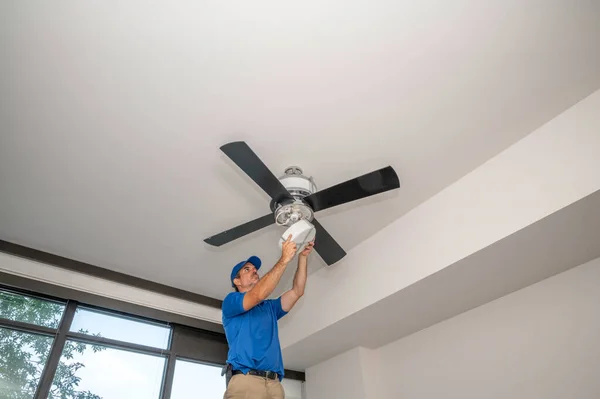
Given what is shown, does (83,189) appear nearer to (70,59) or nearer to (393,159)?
(70,59)

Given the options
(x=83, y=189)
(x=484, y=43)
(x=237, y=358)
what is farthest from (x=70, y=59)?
(x=484, y=43)

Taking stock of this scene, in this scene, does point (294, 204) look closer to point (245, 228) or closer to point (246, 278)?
point (245, 228)

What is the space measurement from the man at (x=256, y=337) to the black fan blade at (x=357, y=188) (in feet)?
0.88

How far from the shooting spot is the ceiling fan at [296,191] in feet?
6.41

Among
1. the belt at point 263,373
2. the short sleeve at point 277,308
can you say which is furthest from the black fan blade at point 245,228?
the belt at point 263,373

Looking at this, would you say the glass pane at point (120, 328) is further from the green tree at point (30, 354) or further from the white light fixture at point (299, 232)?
→ the white light fixture at point (299, 232)

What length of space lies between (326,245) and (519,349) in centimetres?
150

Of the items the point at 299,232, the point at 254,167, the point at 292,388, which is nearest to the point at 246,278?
the point at 299,232

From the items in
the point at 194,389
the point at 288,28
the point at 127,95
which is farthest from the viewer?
the point at 194,389

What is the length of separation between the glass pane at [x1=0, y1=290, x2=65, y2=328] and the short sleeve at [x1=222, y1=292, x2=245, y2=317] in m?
1.64

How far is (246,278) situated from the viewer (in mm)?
2512

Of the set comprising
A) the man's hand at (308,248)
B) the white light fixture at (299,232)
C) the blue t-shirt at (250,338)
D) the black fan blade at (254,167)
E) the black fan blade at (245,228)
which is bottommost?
the blue t-shirt at (250,338)

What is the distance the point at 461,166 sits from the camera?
2.54 m

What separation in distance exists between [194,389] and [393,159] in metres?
2.60
